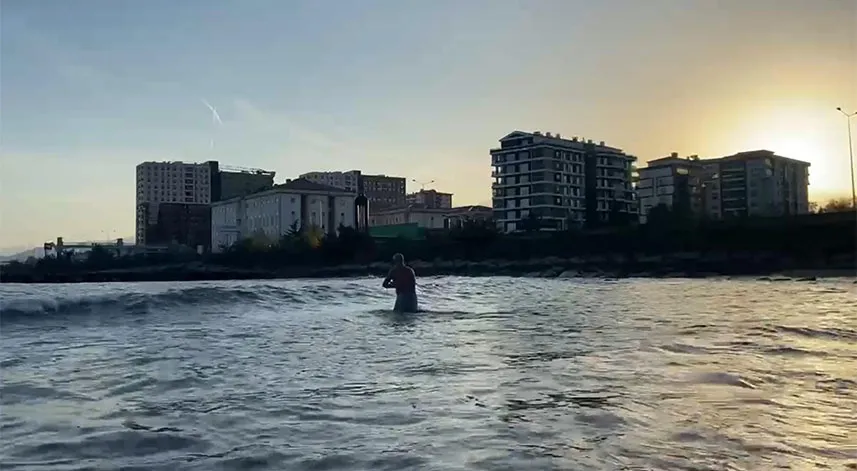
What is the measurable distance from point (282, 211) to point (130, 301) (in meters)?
82.1

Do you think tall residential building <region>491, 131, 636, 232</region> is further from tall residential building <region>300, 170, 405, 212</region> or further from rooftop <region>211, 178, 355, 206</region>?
tall residential building <region>300, 170, 405, 212</region>

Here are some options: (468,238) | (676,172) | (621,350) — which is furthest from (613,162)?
(621,350)

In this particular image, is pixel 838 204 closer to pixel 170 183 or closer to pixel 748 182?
pixel 748 182

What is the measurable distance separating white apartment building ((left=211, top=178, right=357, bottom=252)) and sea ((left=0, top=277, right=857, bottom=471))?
86241 millimetres

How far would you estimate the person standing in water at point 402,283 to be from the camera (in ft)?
57.9

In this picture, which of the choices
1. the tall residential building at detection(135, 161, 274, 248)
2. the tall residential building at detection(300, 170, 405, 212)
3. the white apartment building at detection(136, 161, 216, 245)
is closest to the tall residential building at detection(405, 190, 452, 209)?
the tall residential building at detection(300, 170, 405, 212)

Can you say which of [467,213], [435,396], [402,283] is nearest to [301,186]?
[467,213]

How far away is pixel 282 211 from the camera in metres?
102

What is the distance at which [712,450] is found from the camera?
16.9 ft

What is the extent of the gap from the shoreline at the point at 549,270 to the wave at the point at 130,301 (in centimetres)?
3228

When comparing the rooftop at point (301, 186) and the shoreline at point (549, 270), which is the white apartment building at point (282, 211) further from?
the shoreline at point (549, 270)

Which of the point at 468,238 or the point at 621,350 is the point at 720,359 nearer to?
the point at 621,350

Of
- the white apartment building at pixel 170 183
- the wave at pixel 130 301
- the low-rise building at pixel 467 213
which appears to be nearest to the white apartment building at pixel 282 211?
the low-rise building at pixel 467 213

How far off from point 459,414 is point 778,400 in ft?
10.2
